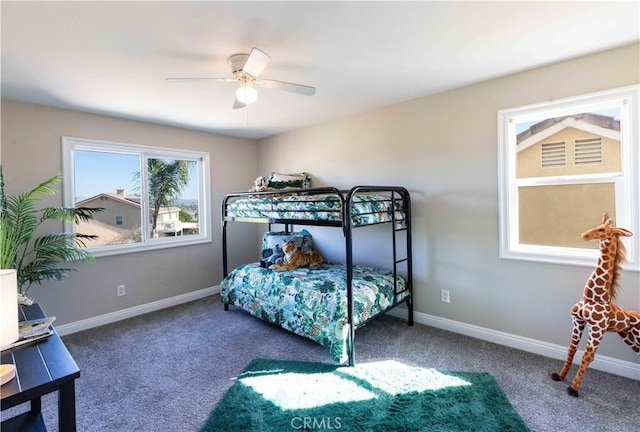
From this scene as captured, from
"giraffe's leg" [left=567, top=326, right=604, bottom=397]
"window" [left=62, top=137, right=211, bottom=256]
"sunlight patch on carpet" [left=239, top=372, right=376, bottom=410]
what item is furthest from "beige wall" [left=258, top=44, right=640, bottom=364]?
"window" [left=62, top=137, right=211, bottom=256]

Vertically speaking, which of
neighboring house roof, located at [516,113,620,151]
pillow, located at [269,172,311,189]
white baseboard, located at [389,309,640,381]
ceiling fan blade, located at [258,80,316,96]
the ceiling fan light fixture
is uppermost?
ceiling fan blade, located at [258,80,316,96]

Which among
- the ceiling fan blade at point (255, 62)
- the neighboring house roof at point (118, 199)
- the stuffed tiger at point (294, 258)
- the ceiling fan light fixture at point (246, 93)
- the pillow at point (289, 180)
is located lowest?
the stuffed tiger at point (294, 258)

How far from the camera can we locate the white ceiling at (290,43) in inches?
63.4

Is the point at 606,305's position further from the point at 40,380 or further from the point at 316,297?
the point at 40,380

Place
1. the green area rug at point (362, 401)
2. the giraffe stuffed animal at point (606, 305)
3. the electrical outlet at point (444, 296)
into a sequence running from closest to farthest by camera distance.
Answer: the green area rug at point (362, 401), the giraffe stuffed animal at point (606, 305), the electrical outlet at point (444, 296)

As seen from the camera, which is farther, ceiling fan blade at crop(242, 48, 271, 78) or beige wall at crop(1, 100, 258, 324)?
beige wall at crop(1, 100, 258, 324)

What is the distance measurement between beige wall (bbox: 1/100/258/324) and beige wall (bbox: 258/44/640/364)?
6.43 feet

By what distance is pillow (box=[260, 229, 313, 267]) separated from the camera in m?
3.51

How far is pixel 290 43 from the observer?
1.94m

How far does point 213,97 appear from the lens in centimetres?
285

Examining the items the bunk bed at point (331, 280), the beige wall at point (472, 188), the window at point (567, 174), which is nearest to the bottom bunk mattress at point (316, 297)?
the bunk bed at point (331, 280)

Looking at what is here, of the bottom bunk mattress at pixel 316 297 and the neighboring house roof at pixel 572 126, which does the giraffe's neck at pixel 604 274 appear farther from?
the bottom bunk mattress at pixel 316 297

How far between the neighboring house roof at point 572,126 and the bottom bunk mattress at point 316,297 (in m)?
1.69

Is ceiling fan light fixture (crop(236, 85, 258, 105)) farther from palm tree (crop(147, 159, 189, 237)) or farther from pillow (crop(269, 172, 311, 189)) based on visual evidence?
palm tree (crop(147, 159, 189, 237))
